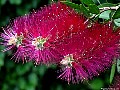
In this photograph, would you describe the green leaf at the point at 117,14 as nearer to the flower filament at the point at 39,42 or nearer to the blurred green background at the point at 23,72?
the flower filament at the point at 39,42

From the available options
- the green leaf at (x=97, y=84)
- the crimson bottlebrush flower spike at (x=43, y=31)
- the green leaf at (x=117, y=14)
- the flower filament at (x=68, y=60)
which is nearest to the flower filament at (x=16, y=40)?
the crimson bottlebrush flower spike at (x=43, y=31)

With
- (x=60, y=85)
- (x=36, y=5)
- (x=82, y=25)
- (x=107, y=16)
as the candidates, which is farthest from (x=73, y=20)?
(x=60, y=85)

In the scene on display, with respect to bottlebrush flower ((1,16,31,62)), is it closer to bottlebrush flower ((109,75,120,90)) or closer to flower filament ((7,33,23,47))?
flower filament ((7,33,23,47))

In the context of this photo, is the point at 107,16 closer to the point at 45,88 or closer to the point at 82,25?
the point at 82,25

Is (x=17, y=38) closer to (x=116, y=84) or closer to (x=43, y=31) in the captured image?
(x=43, y=31)

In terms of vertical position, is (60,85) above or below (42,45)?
below

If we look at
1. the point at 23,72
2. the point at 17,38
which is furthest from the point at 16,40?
the point at 23,72

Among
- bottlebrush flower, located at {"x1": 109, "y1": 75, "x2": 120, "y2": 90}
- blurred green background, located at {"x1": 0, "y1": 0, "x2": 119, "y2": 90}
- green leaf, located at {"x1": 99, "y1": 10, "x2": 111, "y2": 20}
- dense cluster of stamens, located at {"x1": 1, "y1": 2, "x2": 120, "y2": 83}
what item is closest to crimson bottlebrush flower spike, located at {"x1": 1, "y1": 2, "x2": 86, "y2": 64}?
dense cluster of stamens, located at {"x1": 1, "y1": 2, "x2": 120, "y2": 83}
